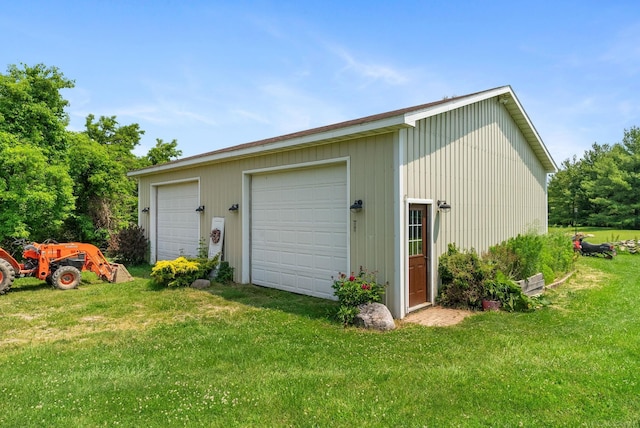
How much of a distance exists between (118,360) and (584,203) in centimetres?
3848

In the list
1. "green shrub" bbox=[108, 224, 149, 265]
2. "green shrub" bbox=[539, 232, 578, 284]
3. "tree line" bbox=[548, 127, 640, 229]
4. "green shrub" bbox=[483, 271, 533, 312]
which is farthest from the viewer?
"tree line" bbox=[548, 127, 640, 229]

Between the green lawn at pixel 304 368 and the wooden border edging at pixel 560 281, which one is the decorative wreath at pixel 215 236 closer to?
the green lawn at pixel 304 368

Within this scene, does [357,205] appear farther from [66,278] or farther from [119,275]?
[66,278]

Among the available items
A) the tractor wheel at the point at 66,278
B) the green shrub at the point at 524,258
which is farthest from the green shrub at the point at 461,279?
the tractor wheel at the point at 66,278

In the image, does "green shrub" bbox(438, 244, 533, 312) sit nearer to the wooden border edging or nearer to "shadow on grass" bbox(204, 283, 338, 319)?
the wooden border edging

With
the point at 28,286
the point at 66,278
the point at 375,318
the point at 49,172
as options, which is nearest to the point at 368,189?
the point at 375,318

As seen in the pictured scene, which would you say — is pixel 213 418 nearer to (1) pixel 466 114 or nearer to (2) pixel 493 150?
(1) pixel 466 114

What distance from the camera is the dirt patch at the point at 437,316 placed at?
5537mm

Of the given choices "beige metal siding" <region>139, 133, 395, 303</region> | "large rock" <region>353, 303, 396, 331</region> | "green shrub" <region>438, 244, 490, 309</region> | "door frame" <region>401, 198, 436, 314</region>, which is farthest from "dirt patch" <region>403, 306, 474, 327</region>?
"beige metal siding" <region>139, 133, 395, 303</region>

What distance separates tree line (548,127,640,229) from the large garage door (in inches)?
1120

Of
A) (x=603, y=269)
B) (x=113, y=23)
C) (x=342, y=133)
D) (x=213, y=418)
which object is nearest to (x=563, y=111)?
(x=603, y=269)

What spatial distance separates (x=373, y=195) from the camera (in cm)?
601

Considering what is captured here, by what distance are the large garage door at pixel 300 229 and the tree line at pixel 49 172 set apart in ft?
21.9

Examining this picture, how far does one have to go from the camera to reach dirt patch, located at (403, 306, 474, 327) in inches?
218
